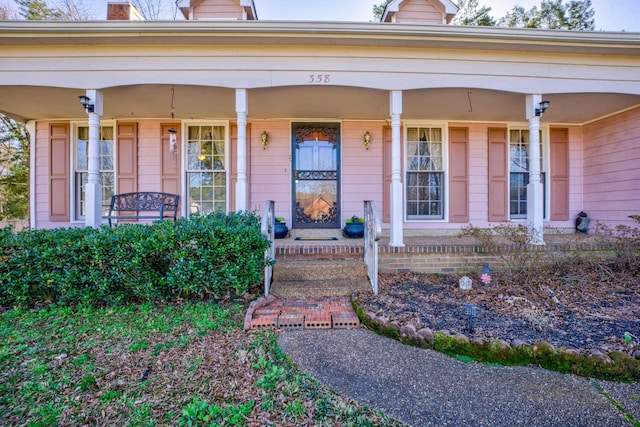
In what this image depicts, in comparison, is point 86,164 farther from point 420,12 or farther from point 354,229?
point 420,12

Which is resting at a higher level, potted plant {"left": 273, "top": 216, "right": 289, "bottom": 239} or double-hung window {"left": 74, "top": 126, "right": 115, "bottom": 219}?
double-hung window {"left": 74, "top": 126, "right": 115, "bottom": 219}

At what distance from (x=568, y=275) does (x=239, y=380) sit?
4201mm

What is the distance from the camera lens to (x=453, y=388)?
1.83 metres

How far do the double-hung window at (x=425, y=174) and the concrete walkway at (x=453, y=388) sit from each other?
413cm

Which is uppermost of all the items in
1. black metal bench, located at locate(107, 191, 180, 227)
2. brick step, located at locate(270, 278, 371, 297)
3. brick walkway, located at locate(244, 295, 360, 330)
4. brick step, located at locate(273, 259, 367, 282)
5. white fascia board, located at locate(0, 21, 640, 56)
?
white fascia board, located at locate(0, 21, 640, 56)

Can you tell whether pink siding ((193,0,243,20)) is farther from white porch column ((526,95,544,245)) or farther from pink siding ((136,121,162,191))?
white porch column ((526,95,544,245))

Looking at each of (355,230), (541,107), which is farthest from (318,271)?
(541,107)

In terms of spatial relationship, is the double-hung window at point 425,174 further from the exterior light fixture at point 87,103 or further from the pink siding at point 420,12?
the exterior light fixture at point 87,103

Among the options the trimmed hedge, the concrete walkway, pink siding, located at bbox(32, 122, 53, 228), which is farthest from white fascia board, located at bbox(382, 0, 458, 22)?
pink siding, located at bbox(32, 122, 53, 228)

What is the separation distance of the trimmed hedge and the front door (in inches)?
108

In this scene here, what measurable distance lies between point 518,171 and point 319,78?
4.55m

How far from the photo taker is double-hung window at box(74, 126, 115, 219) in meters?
5.89

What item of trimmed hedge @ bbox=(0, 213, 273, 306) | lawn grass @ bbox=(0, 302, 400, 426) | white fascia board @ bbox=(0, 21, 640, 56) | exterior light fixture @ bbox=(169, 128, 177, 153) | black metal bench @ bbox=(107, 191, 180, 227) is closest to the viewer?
lawn grass @ bbox=(0, 302, 400, 426)

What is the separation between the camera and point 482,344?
2.19 m
